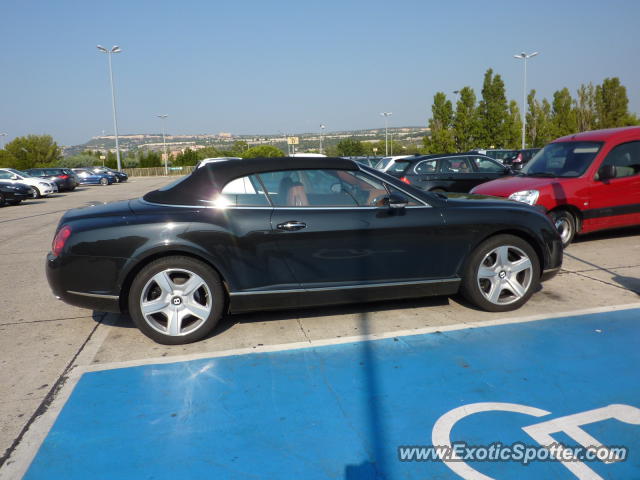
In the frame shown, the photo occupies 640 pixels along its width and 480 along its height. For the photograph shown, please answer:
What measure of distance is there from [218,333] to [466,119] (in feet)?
148

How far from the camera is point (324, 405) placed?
3.23m

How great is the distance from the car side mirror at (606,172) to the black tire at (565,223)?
28.6 inches

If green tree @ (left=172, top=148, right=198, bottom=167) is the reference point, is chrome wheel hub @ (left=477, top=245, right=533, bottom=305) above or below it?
below

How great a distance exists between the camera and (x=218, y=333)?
453 cm

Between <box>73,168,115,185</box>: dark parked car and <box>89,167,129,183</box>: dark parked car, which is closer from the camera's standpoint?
<box>73,168,115,185</box>: dark parked car

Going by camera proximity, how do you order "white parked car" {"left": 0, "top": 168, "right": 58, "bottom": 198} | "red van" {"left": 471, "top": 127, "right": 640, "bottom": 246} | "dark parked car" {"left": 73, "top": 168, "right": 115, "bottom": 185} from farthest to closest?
"dark parked car" {"left": 73, "top": 168, "right": 115, "bottom": 185}, "white parked car" {"left": 0, "top": 168, "right": 58, "bottom": 198}, "red van" {"left": 471, "top": 127, "right": 640, "bottom": 246}

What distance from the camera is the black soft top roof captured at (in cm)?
438

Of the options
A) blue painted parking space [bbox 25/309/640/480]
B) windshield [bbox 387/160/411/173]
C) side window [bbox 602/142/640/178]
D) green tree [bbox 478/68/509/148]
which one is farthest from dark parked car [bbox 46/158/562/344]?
green tree [bbox 478/68/509/148]

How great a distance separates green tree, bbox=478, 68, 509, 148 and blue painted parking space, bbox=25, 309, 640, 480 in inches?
1707

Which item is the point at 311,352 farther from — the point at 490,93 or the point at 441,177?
the point at 490,93

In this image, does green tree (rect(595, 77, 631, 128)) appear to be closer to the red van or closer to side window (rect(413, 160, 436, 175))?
side window (rect(413, 160, 436, 175))

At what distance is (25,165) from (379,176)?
6353cm

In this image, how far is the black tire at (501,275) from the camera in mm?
4738

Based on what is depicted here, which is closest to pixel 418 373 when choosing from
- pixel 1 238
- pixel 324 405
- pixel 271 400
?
pixel 324 405
